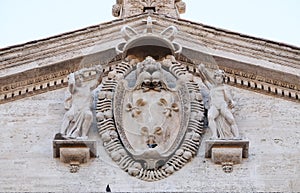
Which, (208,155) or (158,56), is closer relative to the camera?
(208,155)

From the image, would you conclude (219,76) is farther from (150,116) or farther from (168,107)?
(150,116)

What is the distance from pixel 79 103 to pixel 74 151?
764 mm

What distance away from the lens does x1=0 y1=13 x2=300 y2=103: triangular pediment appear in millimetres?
14094

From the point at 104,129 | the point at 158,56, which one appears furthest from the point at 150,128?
the point at 158,56

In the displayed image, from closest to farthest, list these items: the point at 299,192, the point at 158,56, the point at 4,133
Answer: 1. the point at 299,192
2. the point at 4,133
3. the point at 158,56

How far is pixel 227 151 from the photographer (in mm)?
13000

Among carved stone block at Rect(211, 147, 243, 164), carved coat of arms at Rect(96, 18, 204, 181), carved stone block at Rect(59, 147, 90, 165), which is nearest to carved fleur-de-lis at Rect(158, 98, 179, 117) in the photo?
carved coat of arms at Rect(96, 18, 204, 181)

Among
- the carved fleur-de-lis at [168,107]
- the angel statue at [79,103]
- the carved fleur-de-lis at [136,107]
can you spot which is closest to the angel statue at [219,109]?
the carved fleur-de-lis at [168,107]

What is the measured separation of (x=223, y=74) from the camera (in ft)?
45.4

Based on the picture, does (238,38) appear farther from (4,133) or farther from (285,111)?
(4,133)

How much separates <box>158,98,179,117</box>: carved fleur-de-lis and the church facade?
0.5 inches

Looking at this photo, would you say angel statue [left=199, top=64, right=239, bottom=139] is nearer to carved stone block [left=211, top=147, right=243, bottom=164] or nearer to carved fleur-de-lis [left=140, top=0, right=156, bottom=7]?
carved stone block [left=211, top=147, right=243, bottom=164]

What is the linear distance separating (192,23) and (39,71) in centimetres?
224

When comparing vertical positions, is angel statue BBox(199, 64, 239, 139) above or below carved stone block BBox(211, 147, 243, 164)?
above
